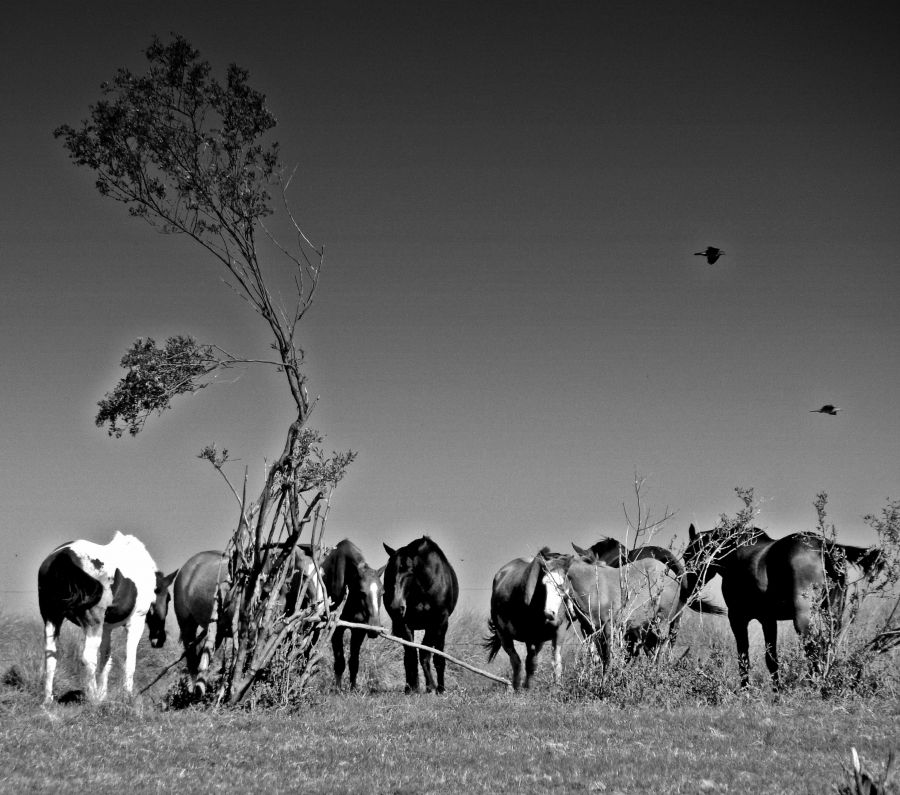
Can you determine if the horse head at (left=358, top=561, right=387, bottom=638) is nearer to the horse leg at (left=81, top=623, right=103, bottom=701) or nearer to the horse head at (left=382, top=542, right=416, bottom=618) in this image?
the horse head at (left=382, top=542, right=416, bottom=618)

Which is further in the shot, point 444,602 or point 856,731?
point 444,602

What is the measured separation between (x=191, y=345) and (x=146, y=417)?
134cm

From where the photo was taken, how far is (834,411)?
53.6 ft

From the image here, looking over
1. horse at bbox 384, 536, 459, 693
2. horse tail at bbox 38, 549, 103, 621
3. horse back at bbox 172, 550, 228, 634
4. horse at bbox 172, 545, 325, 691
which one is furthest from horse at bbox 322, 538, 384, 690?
horse tail at bbox 38, 549, 103, 621

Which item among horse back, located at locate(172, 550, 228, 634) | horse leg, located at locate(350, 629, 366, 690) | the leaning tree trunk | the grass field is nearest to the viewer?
the grass field

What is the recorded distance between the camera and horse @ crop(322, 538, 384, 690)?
53.8 feet

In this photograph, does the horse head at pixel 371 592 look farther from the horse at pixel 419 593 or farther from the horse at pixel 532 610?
the horse at pixel 532 610

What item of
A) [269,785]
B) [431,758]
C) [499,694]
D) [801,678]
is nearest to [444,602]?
[499,694]

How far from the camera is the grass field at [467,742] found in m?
8.77

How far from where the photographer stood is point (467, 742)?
1062 centimetres

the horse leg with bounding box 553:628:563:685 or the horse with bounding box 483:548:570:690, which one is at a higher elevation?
the horse with bounding box 483:548:570:690

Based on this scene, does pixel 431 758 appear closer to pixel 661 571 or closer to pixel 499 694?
pixel 499 694

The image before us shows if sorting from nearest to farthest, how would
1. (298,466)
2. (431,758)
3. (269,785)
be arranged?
(269,785), (431,758), (298,466)

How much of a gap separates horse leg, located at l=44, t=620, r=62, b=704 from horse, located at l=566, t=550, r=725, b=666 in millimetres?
8177
